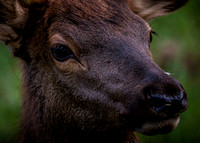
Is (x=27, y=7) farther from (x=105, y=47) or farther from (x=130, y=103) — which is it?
(x=130, y=103)

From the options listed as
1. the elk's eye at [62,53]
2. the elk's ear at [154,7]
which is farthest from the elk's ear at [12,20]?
the elk's ear at [154,7]

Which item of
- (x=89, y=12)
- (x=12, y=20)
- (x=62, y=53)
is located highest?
(x=89, y=12)

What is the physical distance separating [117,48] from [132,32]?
38cm

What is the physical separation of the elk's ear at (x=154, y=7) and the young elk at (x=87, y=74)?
675 mm

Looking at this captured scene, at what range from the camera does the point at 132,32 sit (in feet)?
16.9

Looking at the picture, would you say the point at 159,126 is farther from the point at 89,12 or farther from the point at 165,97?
the point at 89,12

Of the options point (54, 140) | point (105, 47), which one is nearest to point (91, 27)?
point (105, 47)

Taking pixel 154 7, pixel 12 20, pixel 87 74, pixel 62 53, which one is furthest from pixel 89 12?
pixel 154 7

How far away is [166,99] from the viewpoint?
413cm

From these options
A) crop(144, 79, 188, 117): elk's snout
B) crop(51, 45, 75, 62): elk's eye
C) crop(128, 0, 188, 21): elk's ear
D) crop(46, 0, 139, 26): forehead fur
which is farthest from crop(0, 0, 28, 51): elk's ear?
crop(144, 79, 188, 117): elk's snout

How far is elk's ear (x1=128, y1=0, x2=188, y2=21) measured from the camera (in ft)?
21.4

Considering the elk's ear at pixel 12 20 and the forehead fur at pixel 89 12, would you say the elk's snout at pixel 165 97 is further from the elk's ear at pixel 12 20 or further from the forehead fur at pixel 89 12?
the elk's ear at pixel 12 20

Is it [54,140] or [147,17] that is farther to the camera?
[147,17]

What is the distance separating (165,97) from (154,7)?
2970 millimetres
